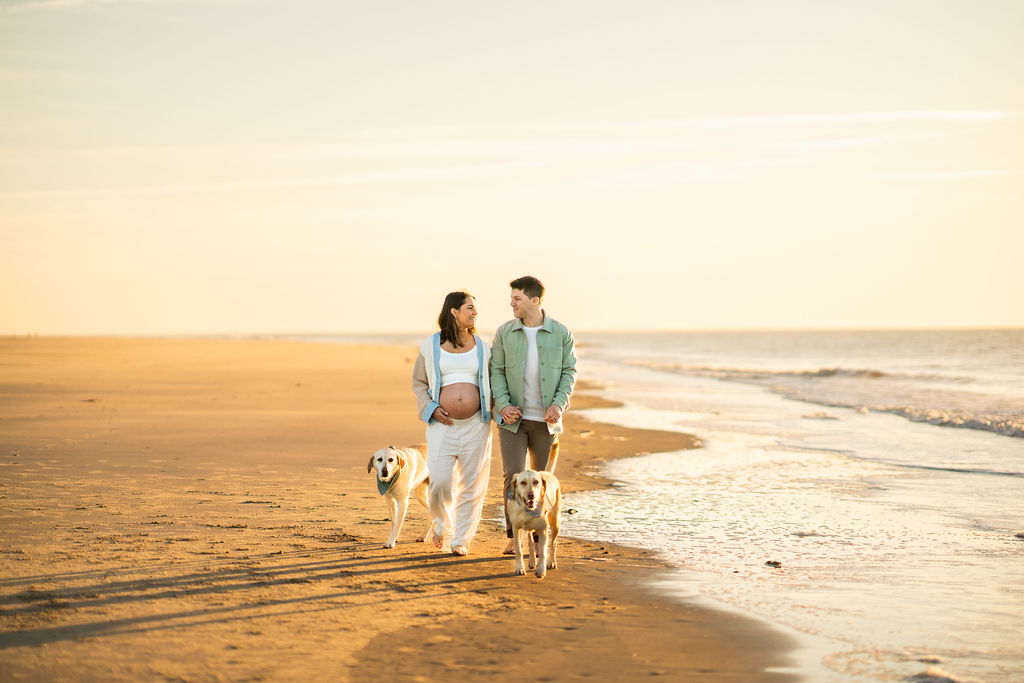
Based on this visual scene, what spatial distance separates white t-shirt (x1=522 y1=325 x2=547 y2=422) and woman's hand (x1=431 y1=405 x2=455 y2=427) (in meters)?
0.58

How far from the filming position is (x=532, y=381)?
6.77 m

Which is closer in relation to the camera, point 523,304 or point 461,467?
point 523,304

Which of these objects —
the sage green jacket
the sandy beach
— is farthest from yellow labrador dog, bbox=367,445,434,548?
the sage green jacket

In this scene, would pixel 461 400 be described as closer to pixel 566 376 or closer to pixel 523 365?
pixel 523 365

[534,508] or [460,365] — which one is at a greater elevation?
[460,365]

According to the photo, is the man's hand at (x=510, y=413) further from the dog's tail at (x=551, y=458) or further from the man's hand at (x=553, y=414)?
the dog's tail at (x=551, y=458)

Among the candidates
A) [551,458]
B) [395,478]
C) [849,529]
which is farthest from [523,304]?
[849,529]

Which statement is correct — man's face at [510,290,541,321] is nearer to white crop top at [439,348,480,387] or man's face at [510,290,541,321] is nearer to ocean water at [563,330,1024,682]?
white crop top at [439,348,480,387]

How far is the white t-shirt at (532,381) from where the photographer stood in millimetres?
6757

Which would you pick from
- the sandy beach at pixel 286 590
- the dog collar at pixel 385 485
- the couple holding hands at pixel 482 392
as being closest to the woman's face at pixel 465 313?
the couple holding hands at pixel 482 392

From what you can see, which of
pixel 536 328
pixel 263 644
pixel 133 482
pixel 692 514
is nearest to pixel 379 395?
pixel 133 482

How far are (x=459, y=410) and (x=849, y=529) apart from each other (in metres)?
3.79

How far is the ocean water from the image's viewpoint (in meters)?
4.84

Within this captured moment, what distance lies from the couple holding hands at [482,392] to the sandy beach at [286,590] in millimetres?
630
